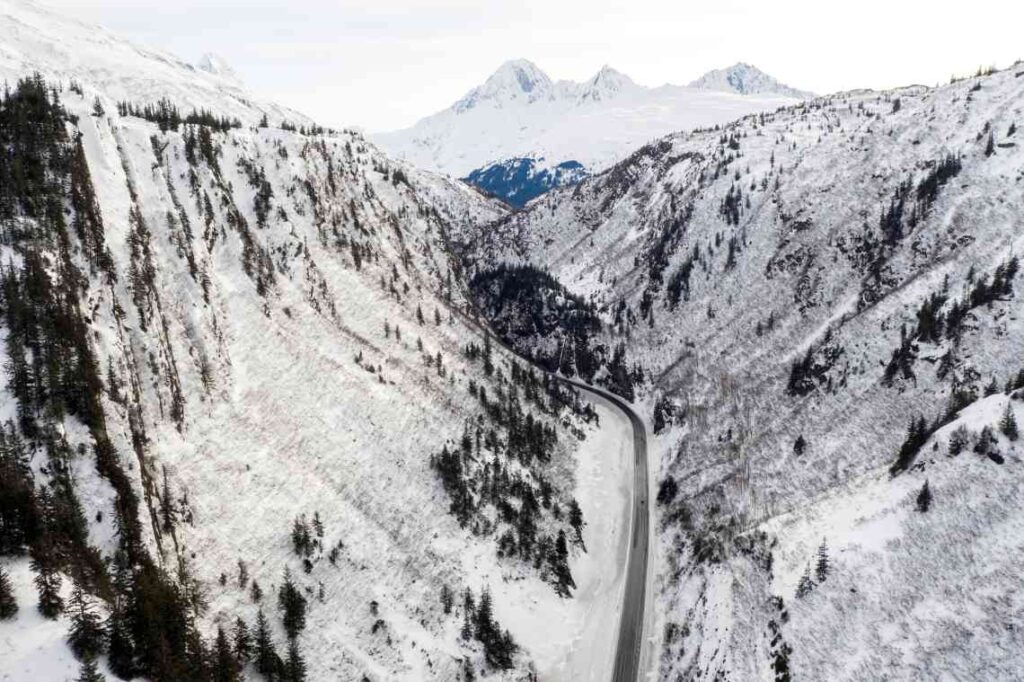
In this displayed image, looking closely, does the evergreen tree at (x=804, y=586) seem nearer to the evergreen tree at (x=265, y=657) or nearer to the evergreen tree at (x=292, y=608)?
the evergreen tree at (x=292, y=608)

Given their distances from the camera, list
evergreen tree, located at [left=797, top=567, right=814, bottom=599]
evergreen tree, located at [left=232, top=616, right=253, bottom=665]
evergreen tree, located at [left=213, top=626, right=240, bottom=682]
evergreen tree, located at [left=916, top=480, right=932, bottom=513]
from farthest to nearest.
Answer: evergreen tree, located at [left=916, top=480, right=932, bottom=513], evergreen tree, located at [left=797, top=567, right=814, bottom=599], evergreen tree, located at [left=232, top=616, right=253, bottom=665], evergreen tree, located at [left=213, top=626, right=240, bottom=682]

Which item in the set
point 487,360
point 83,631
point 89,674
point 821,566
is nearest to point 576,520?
point 821,566

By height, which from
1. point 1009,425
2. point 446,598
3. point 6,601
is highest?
point 6,601

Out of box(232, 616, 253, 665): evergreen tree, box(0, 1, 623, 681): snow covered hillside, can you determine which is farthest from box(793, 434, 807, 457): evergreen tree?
box(232, 616, 253, 665): evergreen tree

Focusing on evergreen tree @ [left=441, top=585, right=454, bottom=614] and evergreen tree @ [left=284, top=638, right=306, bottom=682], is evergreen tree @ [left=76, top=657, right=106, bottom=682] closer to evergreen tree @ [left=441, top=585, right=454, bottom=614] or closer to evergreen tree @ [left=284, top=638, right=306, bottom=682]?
evergreen tree @ [left=284, top=638, right=306, bottom=682]

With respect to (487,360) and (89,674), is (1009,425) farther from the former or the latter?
(89,674)

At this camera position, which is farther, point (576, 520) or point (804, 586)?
point (576, 520)

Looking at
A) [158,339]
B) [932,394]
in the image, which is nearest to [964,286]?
[932,394]

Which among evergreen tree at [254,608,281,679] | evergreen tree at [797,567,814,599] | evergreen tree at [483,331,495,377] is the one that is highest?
evergreen tree at [483,331,495,377]

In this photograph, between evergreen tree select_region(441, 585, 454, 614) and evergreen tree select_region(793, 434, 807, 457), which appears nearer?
evergreen tree select_region(441, 585, 454, 614)
